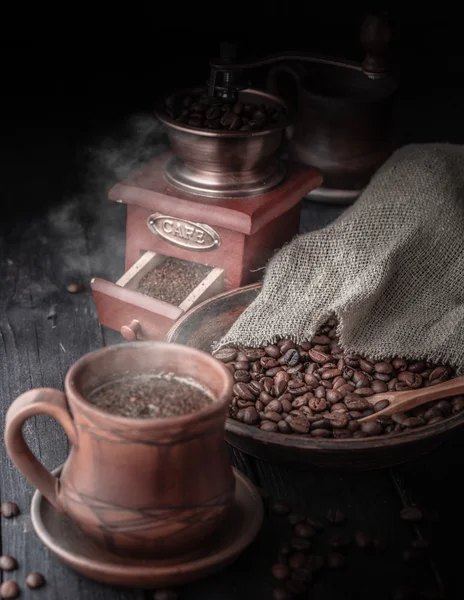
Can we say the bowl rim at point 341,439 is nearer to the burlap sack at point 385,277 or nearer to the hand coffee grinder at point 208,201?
the burlap sack at point 385,277

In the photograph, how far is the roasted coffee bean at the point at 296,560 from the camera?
1.25 m

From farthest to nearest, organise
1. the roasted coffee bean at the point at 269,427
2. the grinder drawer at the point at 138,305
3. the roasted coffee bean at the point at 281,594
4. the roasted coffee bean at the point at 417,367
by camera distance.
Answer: the grinder drawer at the point at 138,305
the roasted coffee bean at the point at 417,367
the roasted coffee bean at the point at 269,427
the roasted coffee bean at the point at 281,594

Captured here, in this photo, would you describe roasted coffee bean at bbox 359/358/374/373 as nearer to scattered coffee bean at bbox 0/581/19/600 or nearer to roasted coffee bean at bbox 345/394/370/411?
roasted coffee bean at bbox 345/394/370/411

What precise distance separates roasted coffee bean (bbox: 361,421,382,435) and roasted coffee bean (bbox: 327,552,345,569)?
0.26m

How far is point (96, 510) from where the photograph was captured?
3.67ft

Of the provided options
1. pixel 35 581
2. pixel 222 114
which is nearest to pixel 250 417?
pixel 35 581

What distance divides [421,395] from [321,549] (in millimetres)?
381

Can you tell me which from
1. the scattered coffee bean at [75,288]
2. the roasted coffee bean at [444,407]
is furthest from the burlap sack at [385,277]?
the scattered coffee bean at [75,288]

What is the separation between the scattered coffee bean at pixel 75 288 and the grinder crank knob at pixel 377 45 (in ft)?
3.07

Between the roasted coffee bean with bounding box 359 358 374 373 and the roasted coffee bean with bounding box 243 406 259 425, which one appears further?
the roasted coffee bean with bounding box 359 358 374 373

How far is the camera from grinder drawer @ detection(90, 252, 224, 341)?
1833mm

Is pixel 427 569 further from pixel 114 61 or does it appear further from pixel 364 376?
pixel 114 61

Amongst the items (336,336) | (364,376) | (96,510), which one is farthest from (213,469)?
(336,336)

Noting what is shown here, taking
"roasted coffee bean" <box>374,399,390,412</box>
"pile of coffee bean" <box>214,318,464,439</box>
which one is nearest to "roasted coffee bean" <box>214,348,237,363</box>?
"pile of coffee bean" <box>214,318,464,439</box>
